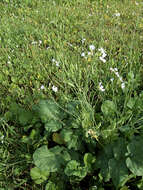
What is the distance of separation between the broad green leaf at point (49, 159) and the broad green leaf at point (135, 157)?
0.45 m

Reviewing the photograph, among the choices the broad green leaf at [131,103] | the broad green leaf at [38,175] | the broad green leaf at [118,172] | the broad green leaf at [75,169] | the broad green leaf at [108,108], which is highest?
the broad green leaf at [131,103]

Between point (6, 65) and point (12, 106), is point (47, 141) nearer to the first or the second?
point (12, 106)

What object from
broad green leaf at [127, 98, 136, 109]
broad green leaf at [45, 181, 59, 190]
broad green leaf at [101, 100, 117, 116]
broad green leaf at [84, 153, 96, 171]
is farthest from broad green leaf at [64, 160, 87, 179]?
broad green leaf at [127, 98, 136, 109]

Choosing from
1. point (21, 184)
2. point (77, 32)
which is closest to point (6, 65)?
point (77, 32)

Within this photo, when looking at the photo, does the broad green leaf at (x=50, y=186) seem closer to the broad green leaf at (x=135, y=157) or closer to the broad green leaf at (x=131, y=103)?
the broad green leaf at (x=135, y=157)

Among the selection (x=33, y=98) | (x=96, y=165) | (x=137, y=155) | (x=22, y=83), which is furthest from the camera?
(x=22, y=83)

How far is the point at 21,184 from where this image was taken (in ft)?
4.69

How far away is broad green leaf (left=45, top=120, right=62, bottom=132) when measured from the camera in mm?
1438

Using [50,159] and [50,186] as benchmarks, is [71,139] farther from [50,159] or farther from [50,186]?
[50,186]

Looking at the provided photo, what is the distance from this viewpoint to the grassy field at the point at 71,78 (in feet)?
4.58

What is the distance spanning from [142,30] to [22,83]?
73.5 inches

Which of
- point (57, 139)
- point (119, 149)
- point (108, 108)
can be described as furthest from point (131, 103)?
point (57, 139)

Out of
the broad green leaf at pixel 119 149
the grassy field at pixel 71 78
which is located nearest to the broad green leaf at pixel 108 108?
the grassy field at pixel 71 78

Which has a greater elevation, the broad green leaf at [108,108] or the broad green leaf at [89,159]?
the broad green leaf at [108,108]
